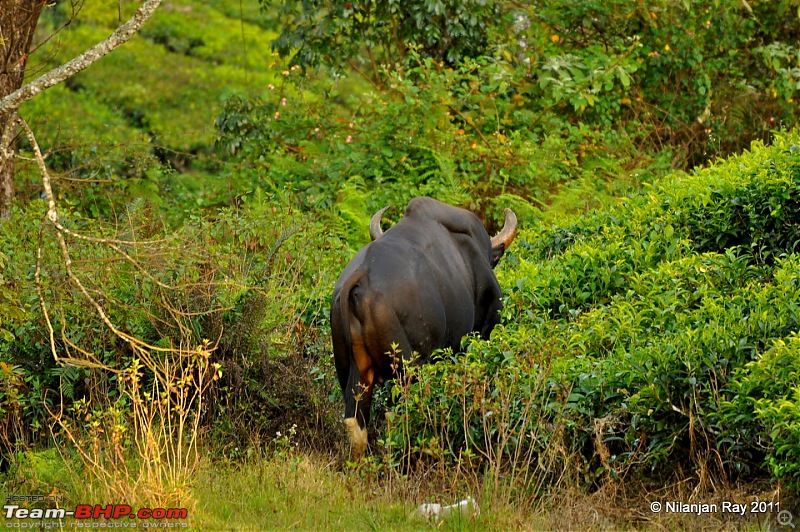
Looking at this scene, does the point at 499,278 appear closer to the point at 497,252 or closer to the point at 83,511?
the point at 497,252

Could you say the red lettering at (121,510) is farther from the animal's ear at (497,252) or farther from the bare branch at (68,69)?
the animal's ear at (497,252)

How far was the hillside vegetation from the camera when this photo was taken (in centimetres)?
702

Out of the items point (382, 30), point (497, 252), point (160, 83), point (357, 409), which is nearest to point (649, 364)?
point (357, 409)


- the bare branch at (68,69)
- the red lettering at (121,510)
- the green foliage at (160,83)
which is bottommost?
the green foliage at (160,83)

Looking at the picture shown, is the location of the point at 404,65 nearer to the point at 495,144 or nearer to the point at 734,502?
the point at 495,144

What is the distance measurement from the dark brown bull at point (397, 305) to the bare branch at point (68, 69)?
2169 millimetres

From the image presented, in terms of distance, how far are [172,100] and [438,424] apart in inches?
806

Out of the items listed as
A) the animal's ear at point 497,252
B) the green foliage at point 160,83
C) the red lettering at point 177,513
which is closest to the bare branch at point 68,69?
the red lettering at point 177,513

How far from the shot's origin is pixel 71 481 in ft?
23.7

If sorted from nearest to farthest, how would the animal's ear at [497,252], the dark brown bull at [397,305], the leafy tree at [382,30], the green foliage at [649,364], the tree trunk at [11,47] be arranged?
the green foliage at [649,364] < the dark brown bull at [397,305] < the animal's ear at [497,252] < the tree trunk at [11,47] < the leafy tree at [382,30]

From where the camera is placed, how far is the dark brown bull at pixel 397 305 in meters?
7.92

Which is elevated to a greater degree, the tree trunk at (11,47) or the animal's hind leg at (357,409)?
the tree trunk at (11,47)

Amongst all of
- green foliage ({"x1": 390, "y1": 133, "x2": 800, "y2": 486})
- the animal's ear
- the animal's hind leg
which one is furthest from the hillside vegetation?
the animal's ear

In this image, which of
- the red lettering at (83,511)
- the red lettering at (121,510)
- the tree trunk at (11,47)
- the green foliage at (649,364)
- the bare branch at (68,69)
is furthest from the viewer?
the tree trunk at (11,47)
